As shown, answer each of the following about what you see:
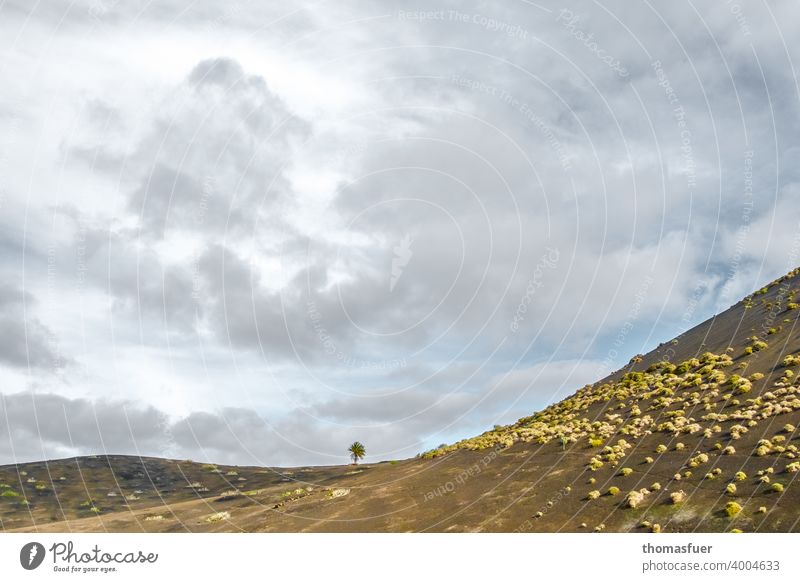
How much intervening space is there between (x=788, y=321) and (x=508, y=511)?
48.7m

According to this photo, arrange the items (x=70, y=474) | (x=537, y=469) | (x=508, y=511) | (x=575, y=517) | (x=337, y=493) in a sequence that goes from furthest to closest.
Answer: (x=70, y=474) → (x=337, y=493) → (x=537, y=469) → (x=508, y=511) → (x=575, y=517)

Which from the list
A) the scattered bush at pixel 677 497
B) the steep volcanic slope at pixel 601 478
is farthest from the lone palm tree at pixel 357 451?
the scattered bush at pixel 677 497

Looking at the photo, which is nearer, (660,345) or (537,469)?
(537,469)

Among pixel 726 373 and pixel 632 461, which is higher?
pixel 726 373

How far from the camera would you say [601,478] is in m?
46.1

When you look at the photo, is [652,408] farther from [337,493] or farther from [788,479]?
[337,493]
